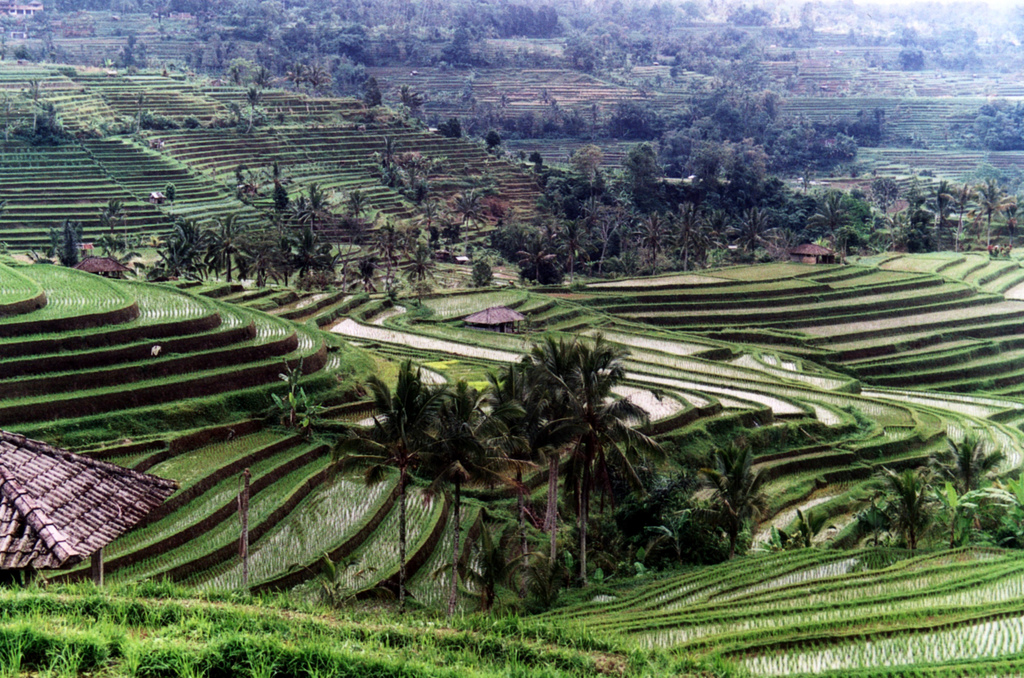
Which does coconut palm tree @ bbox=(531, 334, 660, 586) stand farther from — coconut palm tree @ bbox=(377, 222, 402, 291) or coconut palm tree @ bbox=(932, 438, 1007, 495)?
coconut palm tree @ bbox=(377, 222, 402, 291)

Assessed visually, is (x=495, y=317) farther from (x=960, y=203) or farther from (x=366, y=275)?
(x=960, y=203)

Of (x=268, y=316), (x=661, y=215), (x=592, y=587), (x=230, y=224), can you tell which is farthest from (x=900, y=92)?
(x=592, y=587)

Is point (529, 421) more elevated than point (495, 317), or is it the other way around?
point (529, 421)

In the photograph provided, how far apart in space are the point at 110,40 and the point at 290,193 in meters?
65.9

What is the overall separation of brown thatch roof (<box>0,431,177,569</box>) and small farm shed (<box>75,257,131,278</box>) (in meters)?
32.2

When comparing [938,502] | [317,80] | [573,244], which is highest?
[317,80]

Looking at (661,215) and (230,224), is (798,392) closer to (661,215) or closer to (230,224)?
(230,224)

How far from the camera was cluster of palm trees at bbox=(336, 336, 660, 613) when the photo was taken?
54.7ft

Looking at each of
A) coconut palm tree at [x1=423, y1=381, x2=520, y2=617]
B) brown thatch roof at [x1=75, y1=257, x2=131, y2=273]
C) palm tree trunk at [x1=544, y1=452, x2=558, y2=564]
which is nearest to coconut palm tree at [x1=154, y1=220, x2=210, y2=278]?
brown thatch roof at [x1=75, y1=257, x2=131, y2=273]

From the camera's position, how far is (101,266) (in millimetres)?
41531

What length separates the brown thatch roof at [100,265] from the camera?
1625 inches

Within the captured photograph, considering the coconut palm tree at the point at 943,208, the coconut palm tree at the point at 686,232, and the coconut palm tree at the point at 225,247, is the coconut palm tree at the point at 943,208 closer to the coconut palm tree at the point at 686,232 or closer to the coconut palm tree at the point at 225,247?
the coconut palm tree at the point at 686,232

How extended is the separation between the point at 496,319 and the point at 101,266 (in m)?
16.0

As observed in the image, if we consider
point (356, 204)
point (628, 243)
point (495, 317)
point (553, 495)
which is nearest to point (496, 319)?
point (495, 317)
